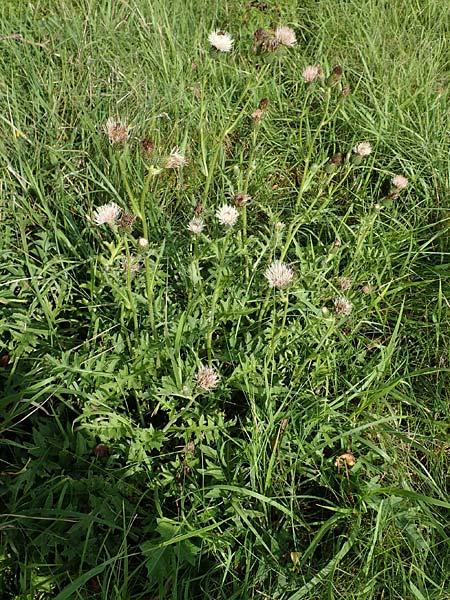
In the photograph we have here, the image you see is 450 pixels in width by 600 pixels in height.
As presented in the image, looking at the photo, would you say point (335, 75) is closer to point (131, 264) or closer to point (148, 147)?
point (148, 147)

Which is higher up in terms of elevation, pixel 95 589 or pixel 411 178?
pixel 411 178

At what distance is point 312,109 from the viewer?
269cm

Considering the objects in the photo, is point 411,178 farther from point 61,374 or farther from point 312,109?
point 61,374

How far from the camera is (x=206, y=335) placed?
1.66 m

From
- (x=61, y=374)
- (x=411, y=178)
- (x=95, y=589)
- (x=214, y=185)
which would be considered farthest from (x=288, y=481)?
(x=411, y=178)

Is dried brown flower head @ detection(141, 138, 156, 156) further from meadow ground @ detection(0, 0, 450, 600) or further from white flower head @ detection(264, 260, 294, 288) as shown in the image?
white flower head @ detection(264, 260, 294, 288)

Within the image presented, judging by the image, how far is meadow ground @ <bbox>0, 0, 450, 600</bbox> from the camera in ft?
4.68

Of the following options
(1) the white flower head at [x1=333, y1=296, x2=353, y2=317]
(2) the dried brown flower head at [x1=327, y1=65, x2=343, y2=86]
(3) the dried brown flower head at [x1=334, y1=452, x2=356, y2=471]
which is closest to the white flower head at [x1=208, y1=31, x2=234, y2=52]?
(2) the dried brown flower head at [x1=327, y1=65, x2=343, y2=86]

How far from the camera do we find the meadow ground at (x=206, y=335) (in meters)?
1.43

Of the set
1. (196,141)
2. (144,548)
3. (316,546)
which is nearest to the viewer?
(144,548)

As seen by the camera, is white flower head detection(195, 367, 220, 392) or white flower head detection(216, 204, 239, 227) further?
white flower head detection(216, 204, 239, 227)

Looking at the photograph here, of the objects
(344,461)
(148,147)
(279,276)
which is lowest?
(344,461)

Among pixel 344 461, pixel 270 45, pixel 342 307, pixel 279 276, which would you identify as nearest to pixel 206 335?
pixel 279 276

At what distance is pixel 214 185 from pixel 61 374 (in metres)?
0.99
